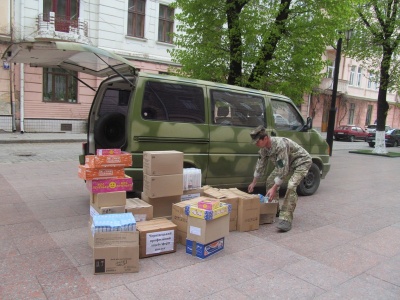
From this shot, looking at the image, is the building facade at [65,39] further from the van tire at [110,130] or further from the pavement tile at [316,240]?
the pavement tile at [316,240]

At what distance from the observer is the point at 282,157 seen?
4.87 m

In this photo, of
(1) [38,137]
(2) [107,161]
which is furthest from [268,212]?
(1) [38,137]

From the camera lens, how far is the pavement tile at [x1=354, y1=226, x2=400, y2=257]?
4.43 meters

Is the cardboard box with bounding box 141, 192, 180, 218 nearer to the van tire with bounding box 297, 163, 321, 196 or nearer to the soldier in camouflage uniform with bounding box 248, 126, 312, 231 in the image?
the soldier in camouflage uniform with bounding box 248, 126, 312, 231

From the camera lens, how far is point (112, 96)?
5.96 metres

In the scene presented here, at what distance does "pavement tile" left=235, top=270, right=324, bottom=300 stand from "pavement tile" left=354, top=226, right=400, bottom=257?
1521 mm

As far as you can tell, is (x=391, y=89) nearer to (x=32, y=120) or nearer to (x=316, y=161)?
(x=316, y=161)

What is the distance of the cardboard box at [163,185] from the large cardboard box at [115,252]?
0.93m

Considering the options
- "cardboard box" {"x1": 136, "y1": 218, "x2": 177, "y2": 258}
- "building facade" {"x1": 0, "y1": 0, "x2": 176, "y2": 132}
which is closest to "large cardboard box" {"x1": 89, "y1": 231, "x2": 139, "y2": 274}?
"cardboard box" {"x1": 136, "y1": 218, "x2": 177, "y2": 258}

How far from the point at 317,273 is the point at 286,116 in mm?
3736

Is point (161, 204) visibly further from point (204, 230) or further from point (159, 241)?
point (204, 230)

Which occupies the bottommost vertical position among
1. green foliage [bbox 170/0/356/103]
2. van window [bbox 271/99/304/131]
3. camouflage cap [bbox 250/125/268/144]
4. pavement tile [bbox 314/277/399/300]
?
pavement tile [bbox 314/277/399/300]

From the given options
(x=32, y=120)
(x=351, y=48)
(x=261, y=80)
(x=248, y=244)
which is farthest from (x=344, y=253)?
(x=32, y=120)

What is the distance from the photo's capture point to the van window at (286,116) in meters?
6.65
